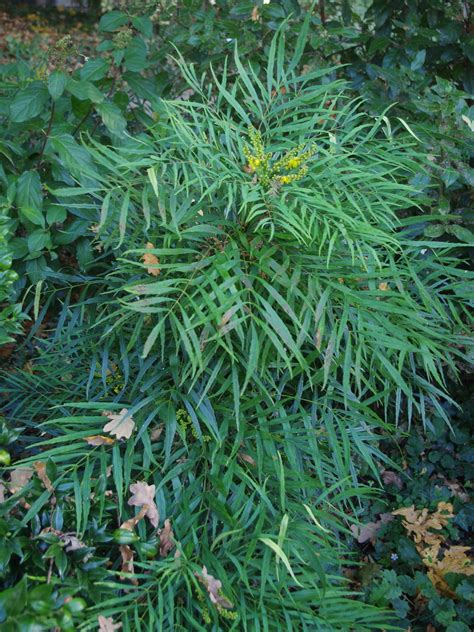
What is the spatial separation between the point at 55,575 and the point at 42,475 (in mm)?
223

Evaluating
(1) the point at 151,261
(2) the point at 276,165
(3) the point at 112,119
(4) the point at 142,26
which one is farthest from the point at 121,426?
(4) the point at 142,26

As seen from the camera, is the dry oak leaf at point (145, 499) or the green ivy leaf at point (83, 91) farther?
the green ivy leaf at point (83, 91)

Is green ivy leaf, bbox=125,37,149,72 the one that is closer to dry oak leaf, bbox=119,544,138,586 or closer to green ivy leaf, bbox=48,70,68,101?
green ivy leaf, bbox=48,70,68,101

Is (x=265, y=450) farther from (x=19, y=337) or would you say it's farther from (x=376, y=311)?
(x=19, y=337)

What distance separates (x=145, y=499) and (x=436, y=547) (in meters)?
1.00

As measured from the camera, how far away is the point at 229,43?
264cm

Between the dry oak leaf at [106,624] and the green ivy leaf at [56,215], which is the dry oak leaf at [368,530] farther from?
the green ivy leaf at [56,215]

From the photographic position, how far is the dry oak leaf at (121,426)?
165cm

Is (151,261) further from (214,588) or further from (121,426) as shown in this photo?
(214,588)

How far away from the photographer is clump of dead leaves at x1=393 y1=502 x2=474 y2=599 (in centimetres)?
207

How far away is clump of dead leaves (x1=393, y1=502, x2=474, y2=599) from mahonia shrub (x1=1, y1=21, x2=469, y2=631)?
49 cm

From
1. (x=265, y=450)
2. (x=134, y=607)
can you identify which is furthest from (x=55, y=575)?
(x=265, y=450)

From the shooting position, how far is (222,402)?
1.77m

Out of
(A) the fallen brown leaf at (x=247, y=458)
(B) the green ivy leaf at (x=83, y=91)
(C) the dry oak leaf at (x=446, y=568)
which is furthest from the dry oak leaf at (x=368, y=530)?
(B) the green ivy leaf at (x=83, y=91)
